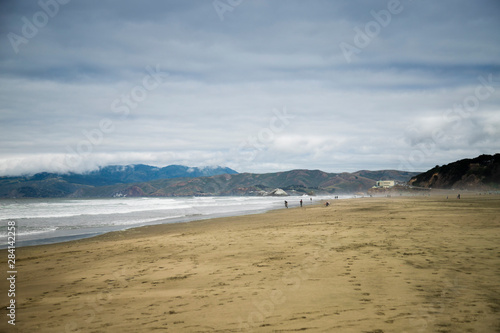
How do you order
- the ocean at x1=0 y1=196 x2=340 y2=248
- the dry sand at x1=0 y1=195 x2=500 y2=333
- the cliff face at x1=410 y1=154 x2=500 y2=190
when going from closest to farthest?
the dry sand at x1=0 y1=195 x2=500 y2=333 < the ocean at x1=0 y1=196 x2=340 y2=248 < the cliff face at x1=410 y1=154 x2=500 y2=190

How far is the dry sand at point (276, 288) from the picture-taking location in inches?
207

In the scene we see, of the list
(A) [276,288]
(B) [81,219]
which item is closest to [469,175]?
(B) [81,219]

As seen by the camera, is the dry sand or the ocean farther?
the ocean

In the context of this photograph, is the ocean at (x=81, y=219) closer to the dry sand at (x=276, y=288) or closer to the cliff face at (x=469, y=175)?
the dry sand at (x=276, y=288)

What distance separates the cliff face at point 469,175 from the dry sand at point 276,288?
127m

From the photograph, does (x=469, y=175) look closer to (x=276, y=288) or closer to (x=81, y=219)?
(x=81, y=219)

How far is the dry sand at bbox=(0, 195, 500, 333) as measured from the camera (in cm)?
525

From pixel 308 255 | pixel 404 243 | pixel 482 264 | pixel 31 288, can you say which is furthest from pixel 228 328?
pixel 404 243

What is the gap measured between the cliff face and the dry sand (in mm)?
126567

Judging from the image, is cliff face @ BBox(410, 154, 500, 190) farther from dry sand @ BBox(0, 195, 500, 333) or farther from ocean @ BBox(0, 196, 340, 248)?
dry sand @ BBox(0, 195, 500, 333)

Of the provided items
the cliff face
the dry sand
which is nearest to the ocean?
the dry sand

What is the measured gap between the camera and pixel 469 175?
11719 centimetres

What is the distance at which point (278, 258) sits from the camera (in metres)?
10.4

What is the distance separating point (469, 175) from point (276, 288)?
14387cm
